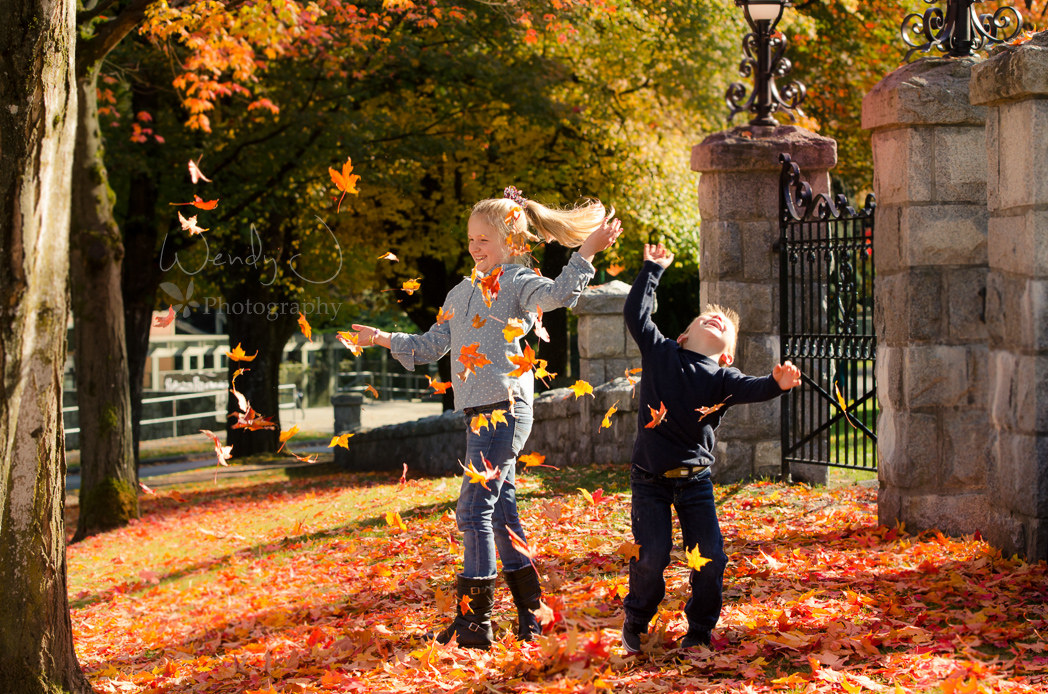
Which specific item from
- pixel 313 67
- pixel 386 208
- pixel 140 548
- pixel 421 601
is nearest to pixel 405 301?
pixel 386 208

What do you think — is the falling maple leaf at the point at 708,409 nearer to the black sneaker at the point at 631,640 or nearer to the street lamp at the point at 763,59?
the black sneaker at the point at 631,640

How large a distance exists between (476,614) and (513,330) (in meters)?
1.28

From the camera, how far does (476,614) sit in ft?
14.8

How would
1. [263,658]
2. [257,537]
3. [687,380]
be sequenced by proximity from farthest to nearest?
1. [257,537]
2. [263,658]
3. [687,380]

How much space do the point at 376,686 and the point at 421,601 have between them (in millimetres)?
1485

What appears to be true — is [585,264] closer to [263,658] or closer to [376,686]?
[376,686]

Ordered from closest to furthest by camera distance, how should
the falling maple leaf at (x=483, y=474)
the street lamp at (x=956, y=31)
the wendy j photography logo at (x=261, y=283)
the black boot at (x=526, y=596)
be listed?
the falling maple leaf at (x=483, y=474) < the black boot at (x=526, y=596) < the street lamp at (x=956, y=31) < the wendy j photography logo at (x=261, y=283)

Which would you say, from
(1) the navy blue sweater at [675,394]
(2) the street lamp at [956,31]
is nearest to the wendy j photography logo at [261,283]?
(2) the street lamp at [956,31]

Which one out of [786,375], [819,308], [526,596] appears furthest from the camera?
[819,308]

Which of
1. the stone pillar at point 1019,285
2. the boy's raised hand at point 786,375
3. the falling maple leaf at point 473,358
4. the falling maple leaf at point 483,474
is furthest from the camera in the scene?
the stone pillar at point 1019,285

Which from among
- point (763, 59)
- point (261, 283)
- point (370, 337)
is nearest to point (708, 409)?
point (370, 337)

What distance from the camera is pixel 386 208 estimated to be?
54.2ft

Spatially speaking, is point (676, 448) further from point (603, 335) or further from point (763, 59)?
point (603, 335)

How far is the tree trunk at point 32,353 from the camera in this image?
4.12 m
